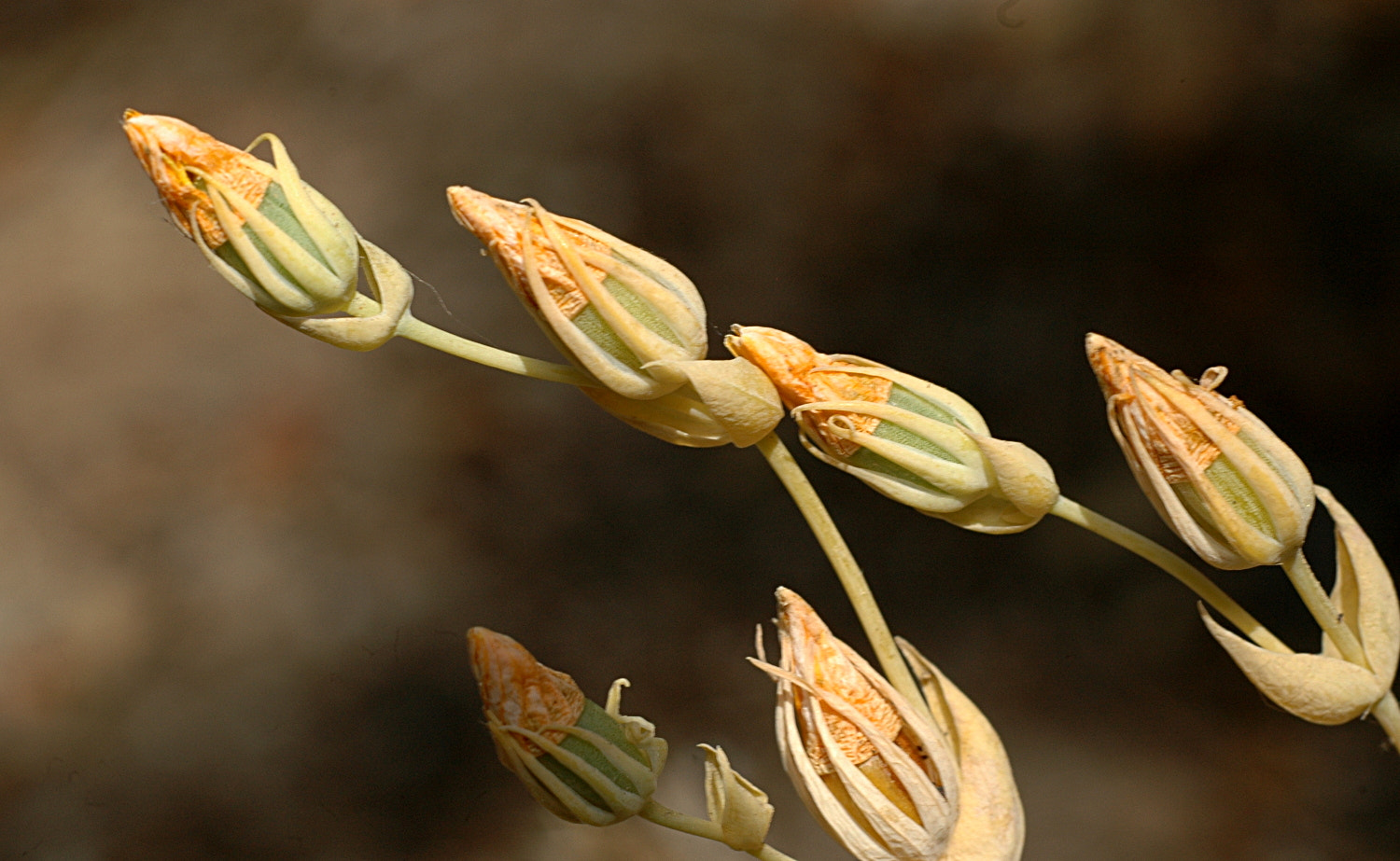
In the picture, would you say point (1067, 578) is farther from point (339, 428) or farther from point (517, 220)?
point (517, 220)

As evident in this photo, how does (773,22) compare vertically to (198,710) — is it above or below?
above

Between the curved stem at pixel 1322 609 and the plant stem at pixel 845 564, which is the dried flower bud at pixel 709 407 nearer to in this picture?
the plant stem at pixel 845 564

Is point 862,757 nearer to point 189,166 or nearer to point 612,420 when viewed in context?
point 189,166

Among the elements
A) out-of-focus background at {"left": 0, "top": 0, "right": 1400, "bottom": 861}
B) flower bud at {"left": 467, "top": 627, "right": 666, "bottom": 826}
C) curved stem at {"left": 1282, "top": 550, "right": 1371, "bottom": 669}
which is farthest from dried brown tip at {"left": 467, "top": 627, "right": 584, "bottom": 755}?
out-of-focus background at {"left": 0, "top": 0, "right": 1400, "bottom": 861}

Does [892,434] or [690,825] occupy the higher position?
[892,434]

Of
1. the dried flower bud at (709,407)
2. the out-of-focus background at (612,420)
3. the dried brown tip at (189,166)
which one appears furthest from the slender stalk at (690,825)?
the out-of-focus background at (612,420)

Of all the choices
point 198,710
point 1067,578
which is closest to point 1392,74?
point 1067,578

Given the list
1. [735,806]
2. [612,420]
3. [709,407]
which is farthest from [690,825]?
[612,420]
